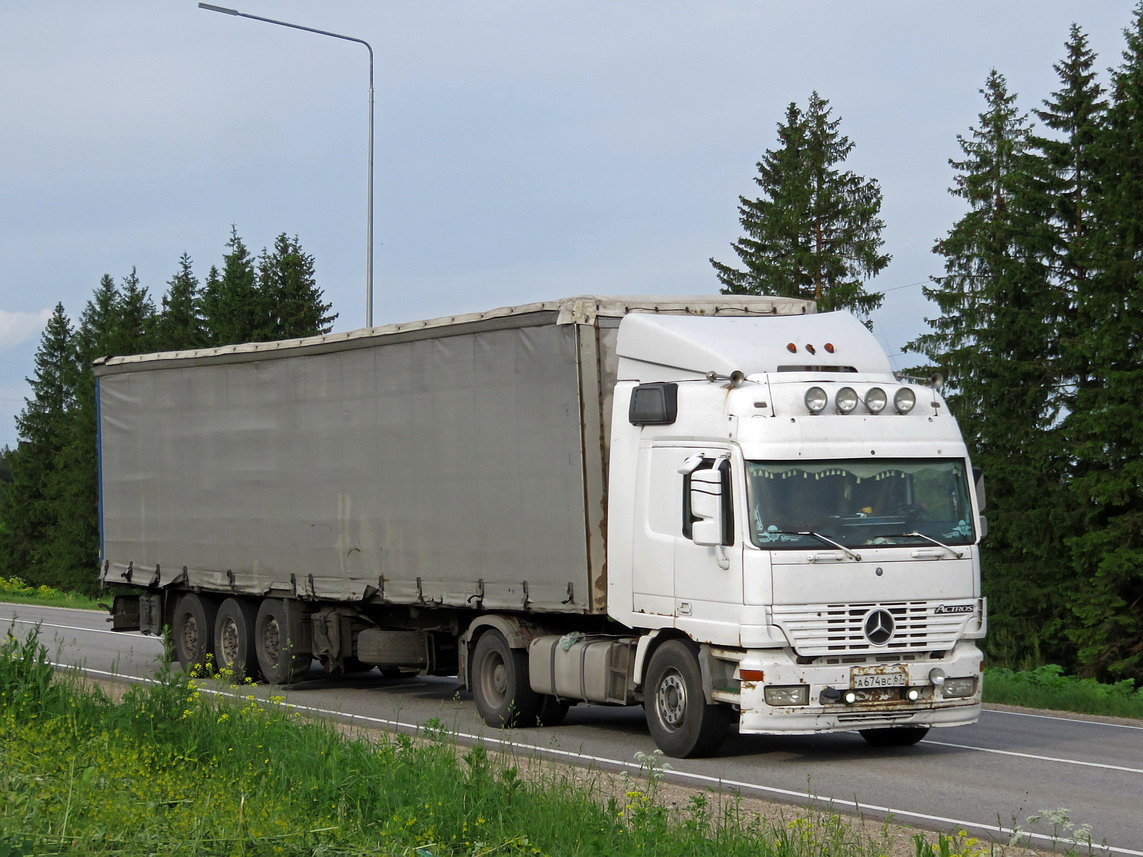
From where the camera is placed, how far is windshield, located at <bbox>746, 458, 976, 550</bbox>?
12.4m

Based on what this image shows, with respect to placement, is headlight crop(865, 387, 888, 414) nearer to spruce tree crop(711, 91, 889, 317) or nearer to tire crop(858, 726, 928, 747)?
tire crop(858, 726, 928, 747)

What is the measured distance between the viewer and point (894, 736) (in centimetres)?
1380

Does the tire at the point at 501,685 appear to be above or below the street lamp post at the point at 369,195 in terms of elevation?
below

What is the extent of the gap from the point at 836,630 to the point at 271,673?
345 inches

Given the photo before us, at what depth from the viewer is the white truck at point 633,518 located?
40.5 feet

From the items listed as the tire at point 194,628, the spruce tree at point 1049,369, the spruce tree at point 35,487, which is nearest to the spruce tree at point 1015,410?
the spruce tree at point 1049,369

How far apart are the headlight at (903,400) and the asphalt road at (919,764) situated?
2.90 m

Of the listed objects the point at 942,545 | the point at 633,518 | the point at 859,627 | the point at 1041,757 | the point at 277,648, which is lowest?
the point at 1041,757

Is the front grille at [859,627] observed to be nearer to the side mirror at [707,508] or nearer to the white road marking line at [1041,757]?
the side mirror at [707,508]

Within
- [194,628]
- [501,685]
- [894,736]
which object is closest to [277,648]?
[194,628]

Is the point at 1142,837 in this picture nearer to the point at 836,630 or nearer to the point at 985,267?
the point at 836,630

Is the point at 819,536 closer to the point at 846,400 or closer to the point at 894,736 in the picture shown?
the point at 846,400

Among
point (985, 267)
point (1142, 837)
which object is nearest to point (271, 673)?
point (1142, 837)

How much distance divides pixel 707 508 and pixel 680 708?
1727 mm
